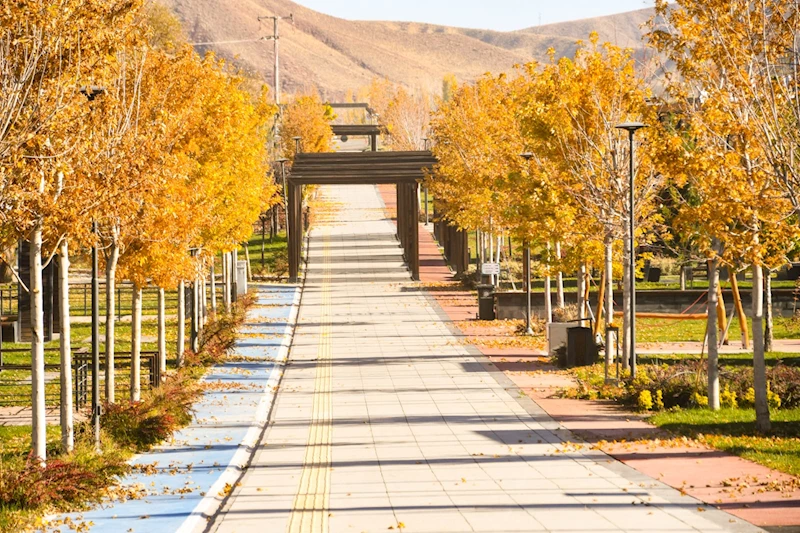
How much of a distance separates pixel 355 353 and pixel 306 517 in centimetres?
1830

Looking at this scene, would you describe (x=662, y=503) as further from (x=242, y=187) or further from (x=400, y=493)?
(x=242, y=187)

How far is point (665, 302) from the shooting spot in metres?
41.6

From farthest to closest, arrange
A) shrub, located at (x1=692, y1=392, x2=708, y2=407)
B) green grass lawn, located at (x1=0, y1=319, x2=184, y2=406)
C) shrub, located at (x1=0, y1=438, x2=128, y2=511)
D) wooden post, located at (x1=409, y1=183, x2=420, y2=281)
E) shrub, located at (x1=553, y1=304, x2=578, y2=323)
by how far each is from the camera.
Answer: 1. wooden post, located at (x1=409, y1=183, x2=420, y2=281)
2. shrub, located at (x1=553, y1=304, x2=578, y2=323)
3. green grass lawn, located at (x1=0, y1=319, x2=184, y2=406)
4. shrub, located at (x1=692, y1=392, x2=708, y2=407)
5. shrub, located at (x1=0, y1=438, x2=128, y2=511)

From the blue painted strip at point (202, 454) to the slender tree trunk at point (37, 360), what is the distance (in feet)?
4.28

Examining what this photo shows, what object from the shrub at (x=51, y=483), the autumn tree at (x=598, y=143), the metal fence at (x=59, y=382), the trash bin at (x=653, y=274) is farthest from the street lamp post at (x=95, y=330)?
the trash bin at (x=653, y=274)

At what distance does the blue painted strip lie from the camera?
14109 mm

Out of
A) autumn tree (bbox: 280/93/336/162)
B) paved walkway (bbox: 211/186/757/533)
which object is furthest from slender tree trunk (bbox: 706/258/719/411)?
autumn tree (bbox: 280/93/336/162)

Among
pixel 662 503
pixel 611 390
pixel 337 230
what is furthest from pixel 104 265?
pixel 337 230

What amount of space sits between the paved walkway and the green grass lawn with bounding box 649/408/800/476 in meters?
1.86

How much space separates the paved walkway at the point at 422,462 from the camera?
13.8 m

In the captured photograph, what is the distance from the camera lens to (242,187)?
1367 inches

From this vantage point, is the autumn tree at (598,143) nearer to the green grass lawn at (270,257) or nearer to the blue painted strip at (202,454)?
the blue painted strip at (202,454)

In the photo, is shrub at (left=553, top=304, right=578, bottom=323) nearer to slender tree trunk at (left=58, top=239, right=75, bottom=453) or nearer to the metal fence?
the metal fence

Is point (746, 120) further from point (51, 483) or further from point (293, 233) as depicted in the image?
point (293, 233)
